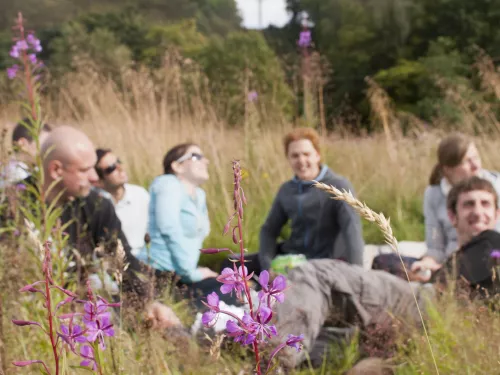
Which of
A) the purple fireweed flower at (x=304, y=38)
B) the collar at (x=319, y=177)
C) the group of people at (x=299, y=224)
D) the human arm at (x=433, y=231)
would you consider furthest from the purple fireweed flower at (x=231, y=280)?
the purple fireweed flower at (x=304, y=38)

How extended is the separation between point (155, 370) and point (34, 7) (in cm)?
2630

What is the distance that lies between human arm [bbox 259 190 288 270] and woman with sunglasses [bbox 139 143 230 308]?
418mm

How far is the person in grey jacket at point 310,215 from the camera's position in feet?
13.6

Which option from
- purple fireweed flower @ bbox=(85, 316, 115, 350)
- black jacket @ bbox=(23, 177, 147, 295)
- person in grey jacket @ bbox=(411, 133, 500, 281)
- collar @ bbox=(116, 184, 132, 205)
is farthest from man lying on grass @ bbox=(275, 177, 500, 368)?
collar @ bbox=(116, 184, 132, 205)

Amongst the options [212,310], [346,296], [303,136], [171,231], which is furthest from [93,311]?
[303,136]

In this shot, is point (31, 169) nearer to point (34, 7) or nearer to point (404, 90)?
point (404, 90)

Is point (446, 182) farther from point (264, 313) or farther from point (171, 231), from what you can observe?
point (264, 313)

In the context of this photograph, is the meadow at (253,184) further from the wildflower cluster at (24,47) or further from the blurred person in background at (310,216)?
the blurred person in background at (310,216)

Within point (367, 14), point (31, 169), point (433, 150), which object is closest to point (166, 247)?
point (31, 169)

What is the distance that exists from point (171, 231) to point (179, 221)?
0.38ft

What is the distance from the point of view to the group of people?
3029mm

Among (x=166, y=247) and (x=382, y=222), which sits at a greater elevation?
(x=382, y=222)

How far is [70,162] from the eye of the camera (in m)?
3.09

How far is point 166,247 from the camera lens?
426 cm
